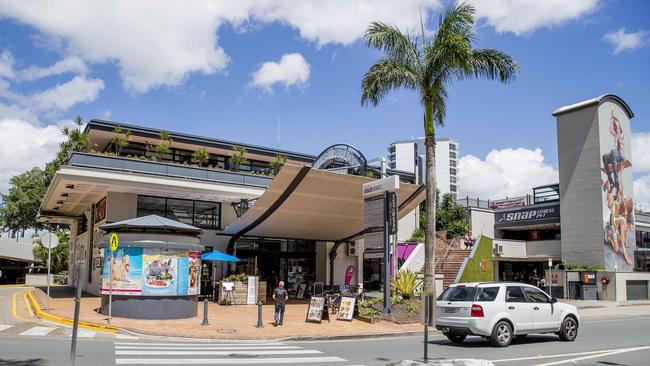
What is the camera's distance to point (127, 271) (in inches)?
755

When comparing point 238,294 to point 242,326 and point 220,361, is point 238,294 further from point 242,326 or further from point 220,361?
point 220,361

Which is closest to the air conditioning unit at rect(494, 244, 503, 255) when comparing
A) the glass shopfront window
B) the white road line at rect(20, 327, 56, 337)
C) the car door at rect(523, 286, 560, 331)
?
the glass shopfront window

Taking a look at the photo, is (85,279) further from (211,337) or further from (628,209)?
(628,209)

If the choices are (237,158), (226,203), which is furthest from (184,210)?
(237,158)

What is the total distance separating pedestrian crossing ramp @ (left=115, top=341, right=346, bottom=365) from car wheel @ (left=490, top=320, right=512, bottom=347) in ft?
14.1

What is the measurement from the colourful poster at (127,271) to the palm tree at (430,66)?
10.1 metres

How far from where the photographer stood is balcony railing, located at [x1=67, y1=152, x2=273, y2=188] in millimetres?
25922

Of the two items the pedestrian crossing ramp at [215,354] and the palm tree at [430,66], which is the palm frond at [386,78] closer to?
the palm tree at [430,66]

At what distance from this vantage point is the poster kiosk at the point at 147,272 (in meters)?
19.1

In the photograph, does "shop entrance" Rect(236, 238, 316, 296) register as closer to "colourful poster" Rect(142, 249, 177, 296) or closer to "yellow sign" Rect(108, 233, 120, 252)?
"colourful poster" Rect(142, 249, 177, 296)

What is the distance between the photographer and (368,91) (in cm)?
2219

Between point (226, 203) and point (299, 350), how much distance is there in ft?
61.2

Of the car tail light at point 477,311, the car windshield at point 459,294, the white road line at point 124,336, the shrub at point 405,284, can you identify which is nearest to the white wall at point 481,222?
the shrub at point 405,284

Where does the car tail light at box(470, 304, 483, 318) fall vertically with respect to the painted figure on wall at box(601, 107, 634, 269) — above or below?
below
